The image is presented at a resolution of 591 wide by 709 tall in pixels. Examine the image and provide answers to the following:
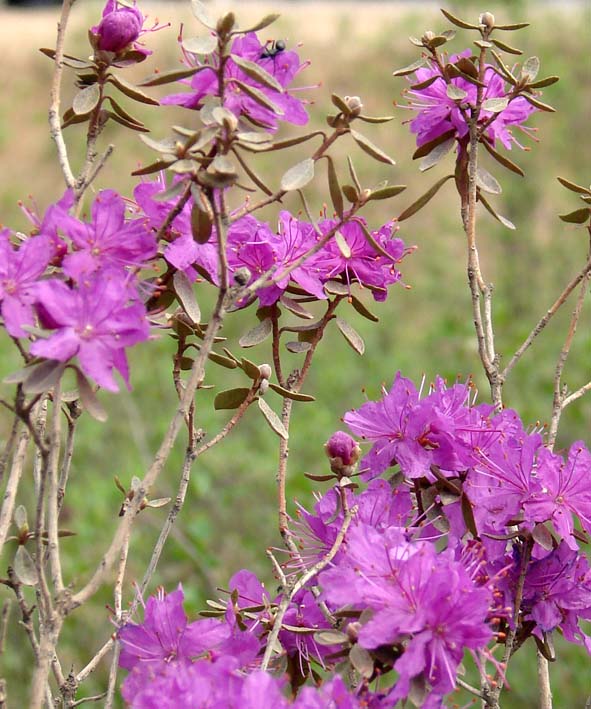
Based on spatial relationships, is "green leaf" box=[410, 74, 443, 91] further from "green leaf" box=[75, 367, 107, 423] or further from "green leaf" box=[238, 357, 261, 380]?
"green leaf" box=[75, 367, 107, 423]

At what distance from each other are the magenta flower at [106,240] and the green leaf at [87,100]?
0.16 meters

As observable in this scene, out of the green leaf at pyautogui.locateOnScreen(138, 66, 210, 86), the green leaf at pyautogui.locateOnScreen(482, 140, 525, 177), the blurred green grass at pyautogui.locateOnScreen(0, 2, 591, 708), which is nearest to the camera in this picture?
the green leaf at pyautogui.locateOnScreen(138, 66, 210, 86)

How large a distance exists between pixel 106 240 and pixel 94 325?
147mm

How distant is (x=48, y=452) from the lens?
3.44 ft

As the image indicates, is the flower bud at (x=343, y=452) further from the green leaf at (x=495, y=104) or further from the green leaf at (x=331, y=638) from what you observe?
the green leaf at (x=495, y=104)

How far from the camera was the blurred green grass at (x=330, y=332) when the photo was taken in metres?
3.27

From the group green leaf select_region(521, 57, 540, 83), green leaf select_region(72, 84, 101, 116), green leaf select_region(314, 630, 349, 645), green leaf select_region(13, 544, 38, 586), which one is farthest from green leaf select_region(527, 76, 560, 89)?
green leaf select_region(13, 544, 38, 586)

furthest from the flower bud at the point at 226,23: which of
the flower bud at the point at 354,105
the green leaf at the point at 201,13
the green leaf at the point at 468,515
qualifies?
the green leaf at the point at 468,515

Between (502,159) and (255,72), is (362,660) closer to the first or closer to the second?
(255,72)

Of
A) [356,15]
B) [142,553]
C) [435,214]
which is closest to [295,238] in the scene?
[142,553]

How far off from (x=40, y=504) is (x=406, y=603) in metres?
0.38

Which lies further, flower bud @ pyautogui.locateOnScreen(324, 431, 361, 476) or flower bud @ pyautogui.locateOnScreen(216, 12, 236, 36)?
flower bud @ pyautogui.locateOnScreen(324, 431, 361, 476)

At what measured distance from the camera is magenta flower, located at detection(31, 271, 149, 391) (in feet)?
3.33

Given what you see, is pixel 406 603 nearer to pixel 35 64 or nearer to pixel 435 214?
pixel 435 214
